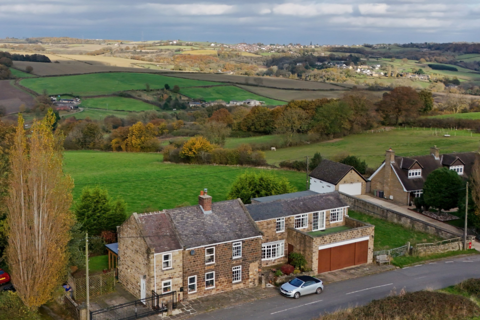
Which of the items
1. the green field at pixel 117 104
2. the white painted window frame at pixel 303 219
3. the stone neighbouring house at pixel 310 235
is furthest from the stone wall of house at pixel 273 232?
the green field at pixel 117 104

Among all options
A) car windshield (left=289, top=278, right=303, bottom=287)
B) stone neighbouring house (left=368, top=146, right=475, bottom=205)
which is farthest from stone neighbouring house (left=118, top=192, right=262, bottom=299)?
stone neighbouring house (left=368, top=146, right=475, bottom=205)

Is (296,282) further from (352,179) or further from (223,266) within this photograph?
(352,179)

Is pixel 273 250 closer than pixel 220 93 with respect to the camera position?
Yes

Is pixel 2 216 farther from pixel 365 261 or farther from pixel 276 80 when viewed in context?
pixel 276 80

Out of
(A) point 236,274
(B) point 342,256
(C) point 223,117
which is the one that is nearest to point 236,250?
(A) point 236,274

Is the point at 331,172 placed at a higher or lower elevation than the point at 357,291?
higher

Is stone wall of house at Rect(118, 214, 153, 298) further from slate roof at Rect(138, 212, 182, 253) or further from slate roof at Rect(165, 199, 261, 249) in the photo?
slate roof at Rect(165, 199, 261, 249)
